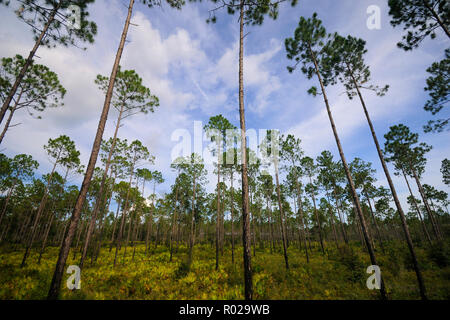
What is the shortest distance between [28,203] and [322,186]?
180 ft

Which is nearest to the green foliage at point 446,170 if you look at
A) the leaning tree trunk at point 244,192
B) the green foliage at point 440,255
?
the green foliage at point 440,255

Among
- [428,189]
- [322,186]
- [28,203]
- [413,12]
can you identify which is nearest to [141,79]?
[413,12]

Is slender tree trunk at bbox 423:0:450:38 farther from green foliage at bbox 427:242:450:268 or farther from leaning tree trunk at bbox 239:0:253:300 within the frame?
green foliage at bbox 427:242:450:268

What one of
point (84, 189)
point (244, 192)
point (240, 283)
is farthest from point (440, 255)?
point (84, 189)

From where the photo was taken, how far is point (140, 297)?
7902 mm

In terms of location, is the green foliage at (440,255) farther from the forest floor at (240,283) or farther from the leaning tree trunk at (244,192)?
the leaning tree trunk at (244,192)

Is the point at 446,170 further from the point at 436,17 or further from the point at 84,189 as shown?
the point at 84,189

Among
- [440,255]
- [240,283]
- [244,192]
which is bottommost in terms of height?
[240,283]

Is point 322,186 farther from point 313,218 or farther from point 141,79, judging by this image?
point 141,79

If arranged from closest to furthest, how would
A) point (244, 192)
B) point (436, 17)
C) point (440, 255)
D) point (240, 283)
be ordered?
1. point (244, 192)
2. point (436, 17)
3. point (240, 283)
4. point (440, 255)

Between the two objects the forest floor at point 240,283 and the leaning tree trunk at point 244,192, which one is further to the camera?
the forest floor at point 240,283

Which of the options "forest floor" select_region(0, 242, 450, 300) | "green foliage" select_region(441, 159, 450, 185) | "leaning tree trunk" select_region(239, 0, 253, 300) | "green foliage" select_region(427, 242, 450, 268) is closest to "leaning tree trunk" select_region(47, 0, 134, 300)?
"forest floor" select_region(0, 242, 450, 300)

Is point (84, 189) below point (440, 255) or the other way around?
the other way around

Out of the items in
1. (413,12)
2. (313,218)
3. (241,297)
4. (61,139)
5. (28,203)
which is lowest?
(241,297)
